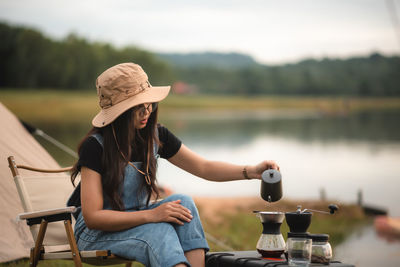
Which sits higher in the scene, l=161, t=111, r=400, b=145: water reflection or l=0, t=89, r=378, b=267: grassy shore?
l=0, t=89, r=378, b=267: grassy shore

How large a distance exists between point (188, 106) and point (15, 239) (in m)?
57.7

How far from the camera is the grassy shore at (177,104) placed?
40156 mm

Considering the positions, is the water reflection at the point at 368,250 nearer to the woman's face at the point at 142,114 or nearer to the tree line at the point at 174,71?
the woman's face at the point at 142,114

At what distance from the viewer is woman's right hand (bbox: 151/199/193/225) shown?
7.12ft

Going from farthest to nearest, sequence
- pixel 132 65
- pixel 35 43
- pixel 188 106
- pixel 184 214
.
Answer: pixel 188 106
pixel 35 43
pixel 132 65
pixel 184 214

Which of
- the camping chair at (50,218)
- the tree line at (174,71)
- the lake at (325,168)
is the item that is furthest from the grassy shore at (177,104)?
the camping chair at (50,218)

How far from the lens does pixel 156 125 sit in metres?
2.42

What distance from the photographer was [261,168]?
96.3 inches

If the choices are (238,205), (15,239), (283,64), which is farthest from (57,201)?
(283,64)

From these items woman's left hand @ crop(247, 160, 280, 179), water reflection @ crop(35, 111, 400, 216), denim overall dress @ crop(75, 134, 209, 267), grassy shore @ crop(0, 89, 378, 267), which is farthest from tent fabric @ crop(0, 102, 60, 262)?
water reflection @ crop(35, 111, 400, 216)

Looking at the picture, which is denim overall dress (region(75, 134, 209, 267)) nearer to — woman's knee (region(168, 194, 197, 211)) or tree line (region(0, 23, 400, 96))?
woman's knee (region(168, 194, 197, 211))

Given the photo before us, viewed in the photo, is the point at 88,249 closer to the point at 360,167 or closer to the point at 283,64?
the point at 360,167

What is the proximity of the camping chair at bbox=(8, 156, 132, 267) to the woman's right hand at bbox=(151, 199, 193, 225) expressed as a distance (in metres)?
0.25

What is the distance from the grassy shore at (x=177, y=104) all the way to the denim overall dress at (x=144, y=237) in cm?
3676
